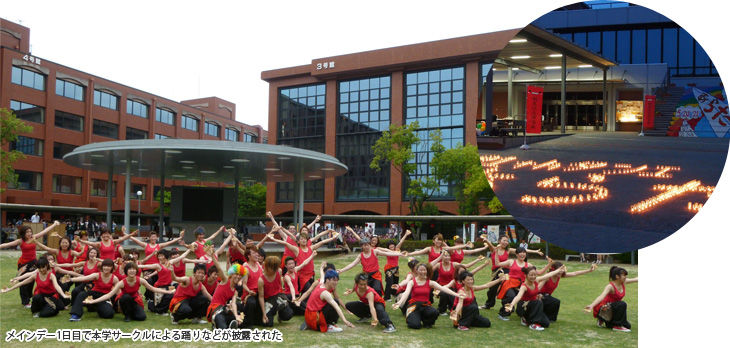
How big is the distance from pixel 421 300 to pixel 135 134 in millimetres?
48841

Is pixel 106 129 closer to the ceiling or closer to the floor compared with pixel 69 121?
closer to the floor

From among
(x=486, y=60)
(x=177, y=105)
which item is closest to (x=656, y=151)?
(x=486, y=60)

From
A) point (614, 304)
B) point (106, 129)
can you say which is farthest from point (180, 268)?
point (106, 129)

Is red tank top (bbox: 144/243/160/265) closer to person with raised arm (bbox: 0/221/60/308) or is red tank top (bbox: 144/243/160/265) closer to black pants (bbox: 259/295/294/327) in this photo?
person with raised arm (bbox: 0/221/60/308)

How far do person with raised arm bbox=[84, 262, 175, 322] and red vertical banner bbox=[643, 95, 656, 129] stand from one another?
759 centimetres

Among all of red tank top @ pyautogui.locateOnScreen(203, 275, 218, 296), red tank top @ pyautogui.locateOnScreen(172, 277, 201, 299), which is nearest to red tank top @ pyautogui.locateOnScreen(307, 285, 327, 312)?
red tank top @ pyautogui.locateOnScreen(203, 275, 218, 296)

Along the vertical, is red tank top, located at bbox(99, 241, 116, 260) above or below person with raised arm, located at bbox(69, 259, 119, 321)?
above

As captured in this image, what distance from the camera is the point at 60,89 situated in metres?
45.6

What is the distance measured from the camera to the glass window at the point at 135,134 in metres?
52.6

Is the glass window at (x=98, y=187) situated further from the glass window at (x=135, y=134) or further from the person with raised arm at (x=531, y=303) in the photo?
the person with raised arm at (x=531, y=303)

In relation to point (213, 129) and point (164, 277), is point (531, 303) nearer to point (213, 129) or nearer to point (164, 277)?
point (164, 277)

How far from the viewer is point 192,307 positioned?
9.44 m

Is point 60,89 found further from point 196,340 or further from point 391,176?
point 196,340

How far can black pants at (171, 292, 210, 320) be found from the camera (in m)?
9.37
